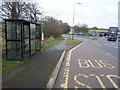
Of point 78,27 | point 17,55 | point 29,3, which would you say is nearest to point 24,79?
point 17,55

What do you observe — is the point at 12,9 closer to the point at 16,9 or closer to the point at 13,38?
the point at 16,9

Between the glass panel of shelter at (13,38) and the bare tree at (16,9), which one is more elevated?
the bare tree at (16,9)

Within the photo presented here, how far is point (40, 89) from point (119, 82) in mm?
2715

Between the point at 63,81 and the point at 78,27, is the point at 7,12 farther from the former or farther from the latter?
the point at 78,27

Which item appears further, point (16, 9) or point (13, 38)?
point (16, 9)

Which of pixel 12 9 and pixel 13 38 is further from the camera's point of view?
pixel 12 9

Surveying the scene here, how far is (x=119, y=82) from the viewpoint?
174 inches

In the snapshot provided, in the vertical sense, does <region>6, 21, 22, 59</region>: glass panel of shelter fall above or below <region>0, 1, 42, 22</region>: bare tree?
below

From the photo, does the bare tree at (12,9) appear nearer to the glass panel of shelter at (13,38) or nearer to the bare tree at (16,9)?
the bare tree at (16,9)

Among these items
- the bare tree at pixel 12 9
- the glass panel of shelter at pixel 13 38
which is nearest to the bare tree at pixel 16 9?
the bare tree at pixel 12 9

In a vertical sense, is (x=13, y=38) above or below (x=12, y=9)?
below

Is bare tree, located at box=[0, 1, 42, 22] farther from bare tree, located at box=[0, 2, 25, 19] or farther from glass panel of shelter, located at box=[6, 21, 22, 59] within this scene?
glass panel of shelter, located at box=[6, 21, 22, 59]

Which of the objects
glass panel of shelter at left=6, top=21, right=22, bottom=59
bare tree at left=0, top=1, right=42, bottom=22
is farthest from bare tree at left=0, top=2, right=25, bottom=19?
glass panel of shelter at left=6, top=21, right=22, bottom=59

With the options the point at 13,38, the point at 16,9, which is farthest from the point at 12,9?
the point at 13,38
